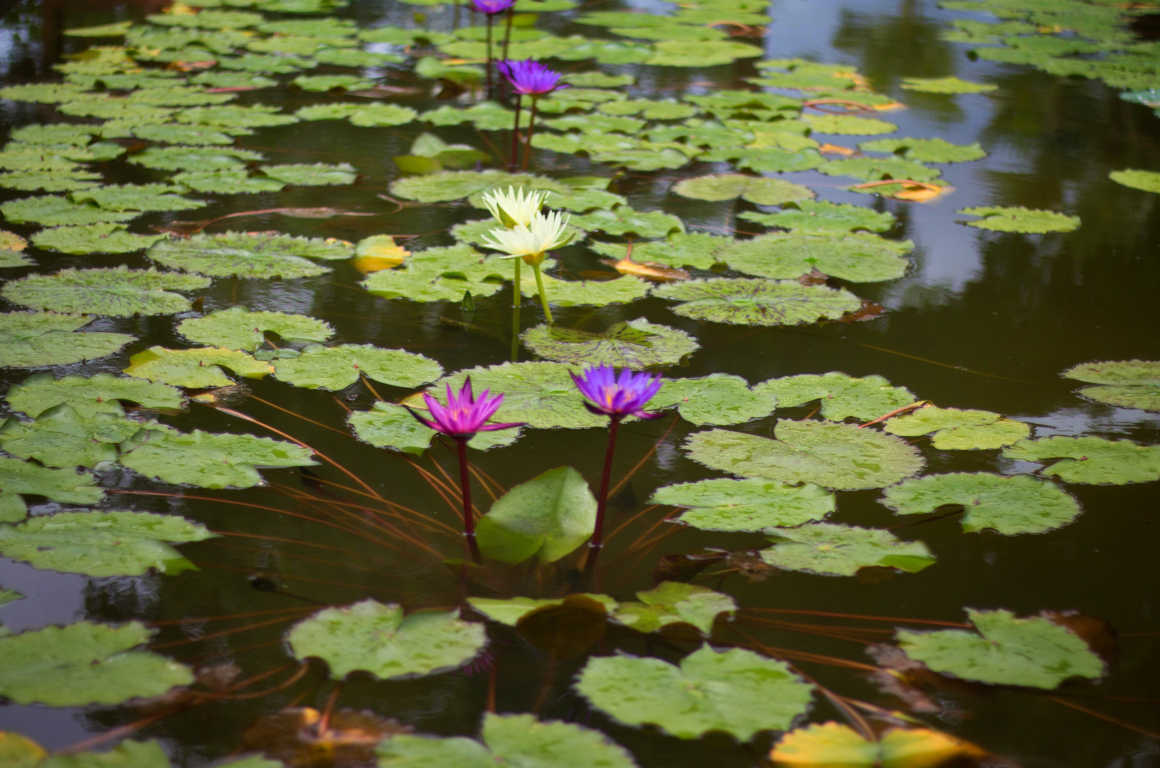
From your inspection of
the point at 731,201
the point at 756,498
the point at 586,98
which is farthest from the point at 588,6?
the point at 756,498

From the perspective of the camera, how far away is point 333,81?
3.97 metres

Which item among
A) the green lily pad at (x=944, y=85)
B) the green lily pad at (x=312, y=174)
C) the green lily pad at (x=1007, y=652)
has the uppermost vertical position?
the green lily pad at (x=944, y=85)

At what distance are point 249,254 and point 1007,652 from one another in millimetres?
1829

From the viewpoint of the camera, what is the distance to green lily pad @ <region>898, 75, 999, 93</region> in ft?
14.2

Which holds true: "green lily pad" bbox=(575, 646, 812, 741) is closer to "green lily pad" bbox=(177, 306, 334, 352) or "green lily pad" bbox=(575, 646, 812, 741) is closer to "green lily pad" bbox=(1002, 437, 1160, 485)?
"green lily pad" bbox=(1002, 437, 1160, 485)

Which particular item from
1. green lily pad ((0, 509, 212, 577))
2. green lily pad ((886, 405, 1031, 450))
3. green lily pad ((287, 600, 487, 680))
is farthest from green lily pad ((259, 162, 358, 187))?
green lily pad ((287, 600, 487, 680))

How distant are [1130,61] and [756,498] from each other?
427cm

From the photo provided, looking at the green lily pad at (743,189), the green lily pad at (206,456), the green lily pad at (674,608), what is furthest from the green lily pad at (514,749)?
the green lily pad at (743,189)

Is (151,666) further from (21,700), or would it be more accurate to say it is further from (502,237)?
(502,237)

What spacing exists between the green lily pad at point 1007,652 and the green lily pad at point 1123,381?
749 millimetres

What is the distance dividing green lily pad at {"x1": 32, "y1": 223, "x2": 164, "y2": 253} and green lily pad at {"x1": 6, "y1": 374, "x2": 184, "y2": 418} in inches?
27.6

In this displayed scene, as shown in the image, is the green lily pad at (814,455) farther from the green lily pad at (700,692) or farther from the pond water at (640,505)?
the green lily pad at (700,692)

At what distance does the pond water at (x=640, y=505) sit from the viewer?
1144 mm

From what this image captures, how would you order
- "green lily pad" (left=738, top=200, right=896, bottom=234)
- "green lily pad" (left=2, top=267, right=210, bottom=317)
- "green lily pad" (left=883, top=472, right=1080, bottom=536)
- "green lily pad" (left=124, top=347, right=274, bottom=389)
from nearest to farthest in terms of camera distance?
"green lily pad" (left=883, top=472, right=1080, bottom=536) → "green lily pad" (left=124, top=347, right=274, bottom=389) → "green lily pad" (left=2, top=267, right=210, bottom=317) → "green lily pad" (left=738, top=200, right=896, bottom=234)
